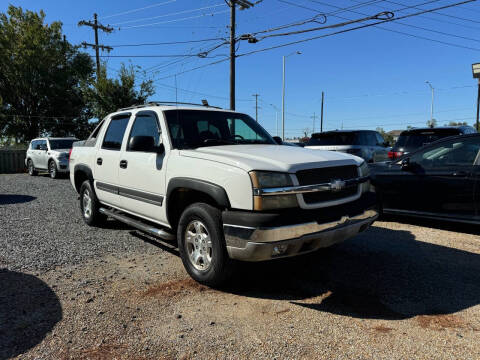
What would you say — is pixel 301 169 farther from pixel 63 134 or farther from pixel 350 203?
pixel 63 134

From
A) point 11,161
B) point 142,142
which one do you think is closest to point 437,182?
point 142,142

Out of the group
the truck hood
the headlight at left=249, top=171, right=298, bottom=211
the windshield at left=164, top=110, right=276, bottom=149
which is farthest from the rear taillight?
the headlight at left=249, top=171, right=298, bottom=211

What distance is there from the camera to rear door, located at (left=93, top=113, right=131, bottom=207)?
5008 mm

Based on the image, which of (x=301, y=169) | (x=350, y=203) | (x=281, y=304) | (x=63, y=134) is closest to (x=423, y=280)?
(x=350, y=203)

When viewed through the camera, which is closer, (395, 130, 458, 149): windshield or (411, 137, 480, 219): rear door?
(411, 137, 480, 219): rear door

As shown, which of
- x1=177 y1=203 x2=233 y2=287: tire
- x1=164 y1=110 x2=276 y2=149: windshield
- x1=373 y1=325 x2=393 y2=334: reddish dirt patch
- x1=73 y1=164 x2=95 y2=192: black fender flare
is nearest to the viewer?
x1=373 y1=325 x2=393 y2=334: reddish dirt patch

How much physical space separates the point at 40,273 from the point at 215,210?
7.44 ft

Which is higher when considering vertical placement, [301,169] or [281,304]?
[301,169]

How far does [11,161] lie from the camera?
21.6 metres

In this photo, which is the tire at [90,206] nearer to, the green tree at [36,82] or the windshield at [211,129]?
the windshield at [211,129]

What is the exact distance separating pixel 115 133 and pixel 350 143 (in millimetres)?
6802

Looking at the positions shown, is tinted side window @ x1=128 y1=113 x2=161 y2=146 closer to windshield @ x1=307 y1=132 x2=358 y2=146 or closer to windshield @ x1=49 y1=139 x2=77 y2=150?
windshield @ x1=307 y1=132 x2=358 y2=146

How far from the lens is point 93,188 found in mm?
5766

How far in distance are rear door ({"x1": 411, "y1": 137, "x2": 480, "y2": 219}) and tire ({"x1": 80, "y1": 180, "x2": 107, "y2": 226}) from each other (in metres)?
5.20
